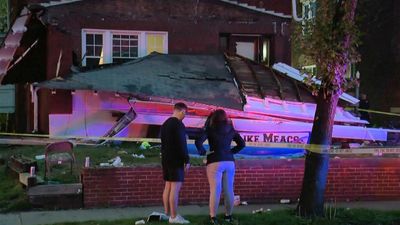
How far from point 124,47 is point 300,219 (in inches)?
384

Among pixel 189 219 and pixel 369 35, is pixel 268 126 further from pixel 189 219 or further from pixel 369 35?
pixel 369 35

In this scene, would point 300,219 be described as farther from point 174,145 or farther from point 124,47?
point 124,47

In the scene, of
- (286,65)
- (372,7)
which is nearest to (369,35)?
(372,7)

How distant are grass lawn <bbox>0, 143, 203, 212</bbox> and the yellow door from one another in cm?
388

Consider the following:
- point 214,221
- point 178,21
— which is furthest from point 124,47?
point 214,221

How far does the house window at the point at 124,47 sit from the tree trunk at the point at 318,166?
9060 mm

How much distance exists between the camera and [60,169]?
1105 cm

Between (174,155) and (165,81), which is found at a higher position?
(165,81)

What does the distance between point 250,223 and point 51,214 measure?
319 centimetres

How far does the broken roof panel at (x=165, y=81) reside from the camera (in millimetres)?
13414

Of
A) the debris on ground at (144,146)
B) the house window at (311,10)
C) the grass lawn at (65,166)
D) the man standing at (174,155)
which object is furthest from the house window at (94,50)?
the man standing at (174,155)

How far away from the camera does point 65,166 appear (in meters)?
11.3

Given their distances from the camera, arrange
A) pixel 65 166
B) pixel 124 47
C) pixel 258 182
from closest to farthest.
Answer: pixel 258 182
pixel 65 166
pixel 124 47

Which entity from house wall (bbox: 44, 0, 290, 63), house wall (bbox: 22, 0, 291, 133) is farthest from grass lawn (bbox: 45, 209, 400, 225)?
house wall (bbox: 44, 0, 290, 63)
